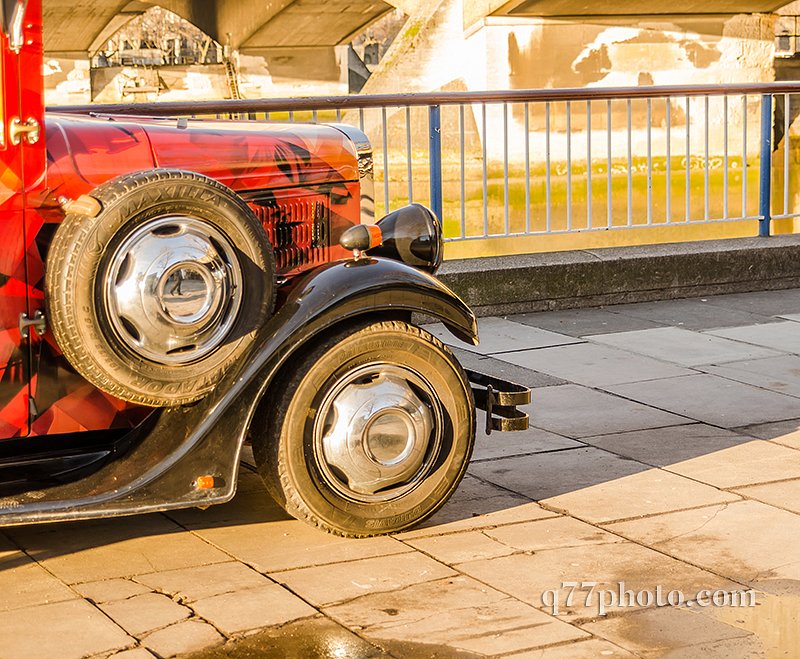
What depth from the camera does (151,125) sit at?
436 centimetres

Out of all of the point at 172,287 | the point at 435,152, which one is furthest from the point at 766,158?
the point at 172,287

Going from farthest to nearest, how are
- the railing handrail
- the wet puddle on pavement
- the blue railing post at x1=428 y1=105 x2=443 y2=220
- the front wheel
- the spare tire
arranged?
the blue railing post at x1=428 y1=105 x2=443 y2=220, the railing handrail, the front wheel, the spare tire, the wet puddle on pavement

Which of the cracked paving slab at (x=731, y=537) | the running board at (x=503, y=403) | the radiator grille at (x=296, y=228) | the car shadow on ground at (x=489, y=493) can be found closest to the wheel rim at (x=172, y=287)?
the radiator grille at (x=296, y=228)

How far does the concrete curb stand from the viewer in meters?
8.25

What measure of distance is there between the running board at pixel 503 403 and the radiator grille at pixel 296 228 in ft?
2.46

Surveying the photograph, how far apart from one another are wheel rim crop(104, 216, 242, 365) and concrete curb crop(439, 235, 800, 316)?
4187 mm

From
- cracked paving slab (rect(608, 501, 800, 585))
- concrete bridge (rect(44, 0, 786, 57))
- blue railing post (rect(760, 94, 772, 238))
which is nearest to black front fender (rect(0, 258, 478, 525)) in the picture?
cracked paving slab (rect(608, 501, 800, 585))

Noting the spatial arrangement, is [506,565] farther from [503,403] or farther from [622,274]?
[622,274]

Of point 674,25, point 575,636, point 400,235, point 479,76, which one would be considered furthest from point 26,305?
point 674,25

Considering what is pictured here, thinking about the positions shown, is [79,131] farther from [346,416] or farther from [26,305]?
[346,416]

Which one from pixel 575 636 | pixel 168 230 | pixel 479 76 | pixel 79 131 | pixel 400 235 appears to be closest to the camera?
pixel 575 636

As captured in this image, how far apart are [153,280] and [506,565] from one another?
136cm

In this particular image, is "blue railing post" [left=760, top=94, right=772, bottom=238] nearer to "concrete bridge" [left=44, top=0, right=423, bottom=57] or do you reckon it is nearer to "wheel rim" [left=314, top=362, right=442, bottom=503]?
"wheel rim" [left=314, top=362, right=442, bottom=503]

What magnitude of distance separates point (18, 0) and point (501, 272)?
4993mm
